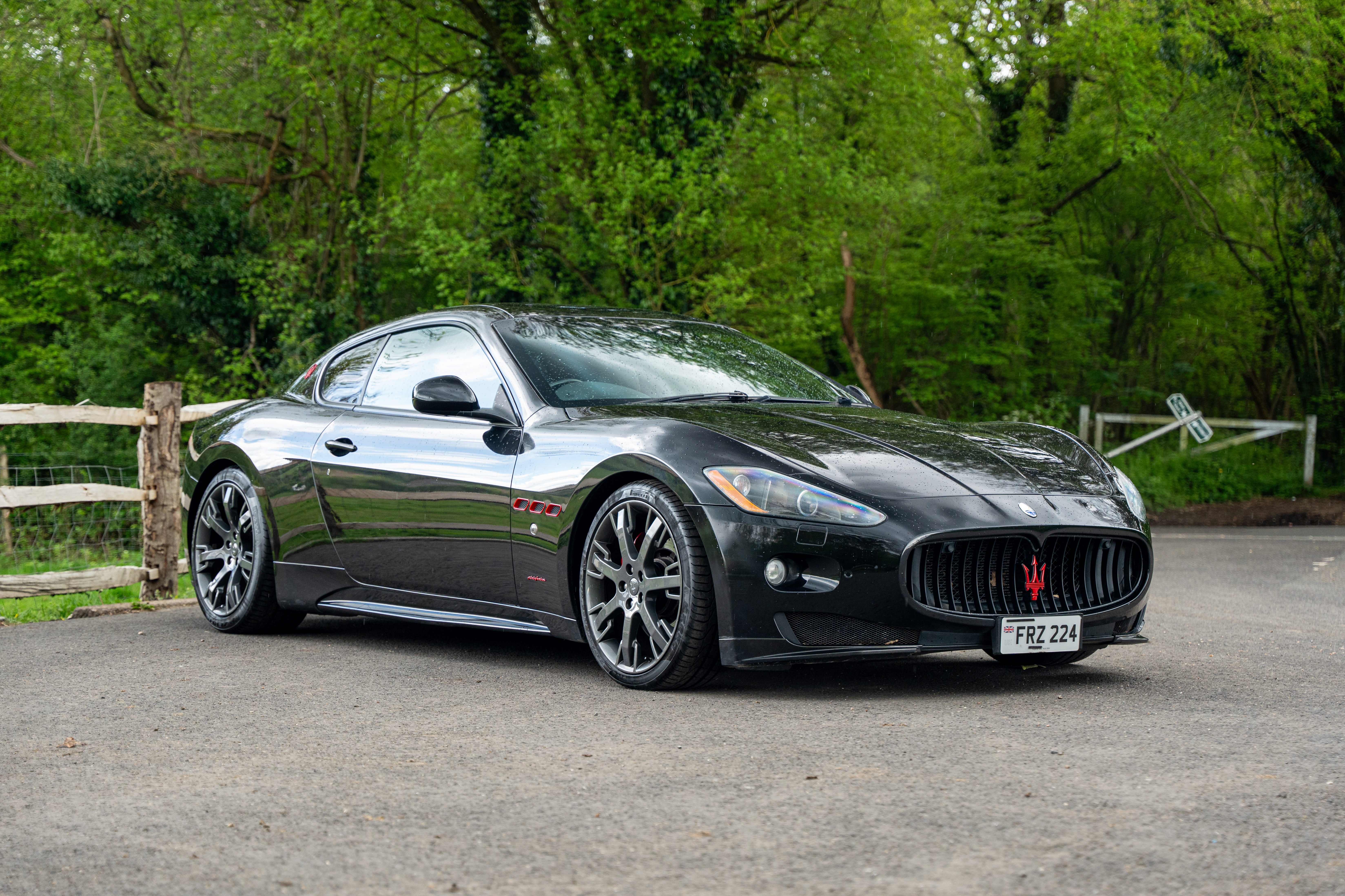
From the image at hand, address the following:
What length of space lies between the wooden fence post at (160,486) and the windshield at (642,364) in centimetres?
369

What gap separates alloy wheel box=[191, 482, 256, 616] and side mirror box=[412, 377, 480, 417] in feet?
5.89

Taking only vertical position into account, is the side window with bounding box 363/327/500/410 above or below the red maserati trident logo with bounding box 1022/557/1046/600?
above

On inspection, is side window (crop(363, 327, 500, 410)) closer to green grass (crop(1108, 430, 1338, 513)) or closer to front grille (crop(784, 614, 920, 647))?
front grille (crop(784, 614, 920, 647))

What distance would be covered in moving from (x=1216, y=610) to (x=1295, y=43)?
1452 centimetres

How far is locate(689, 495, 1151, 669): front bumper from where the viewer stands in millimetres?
5113

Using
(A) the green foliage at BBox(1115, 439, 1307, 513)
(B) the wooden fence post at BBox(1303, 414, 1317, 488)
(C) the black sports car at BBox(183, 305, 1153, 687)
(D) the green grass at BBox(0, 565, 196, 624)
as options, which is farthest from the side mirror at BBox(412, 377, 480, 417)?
(B) the wooden fence post at BBox(1303, 414, 1317, 488)

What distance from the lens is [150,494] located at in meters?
9.40

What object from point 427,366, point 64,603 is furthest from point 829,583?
point 64,603

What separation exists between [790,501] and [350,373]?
306cm

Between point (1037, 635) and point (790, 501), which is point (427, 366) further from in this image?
point (1037, 635)

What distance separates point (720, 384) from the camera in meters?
6.45

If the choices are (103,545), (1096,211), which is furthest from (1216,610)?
(1096,211)

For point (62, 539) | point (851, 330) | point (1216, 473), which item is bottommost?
point (62, 539)

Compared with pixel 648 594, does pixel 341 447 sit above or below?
above
